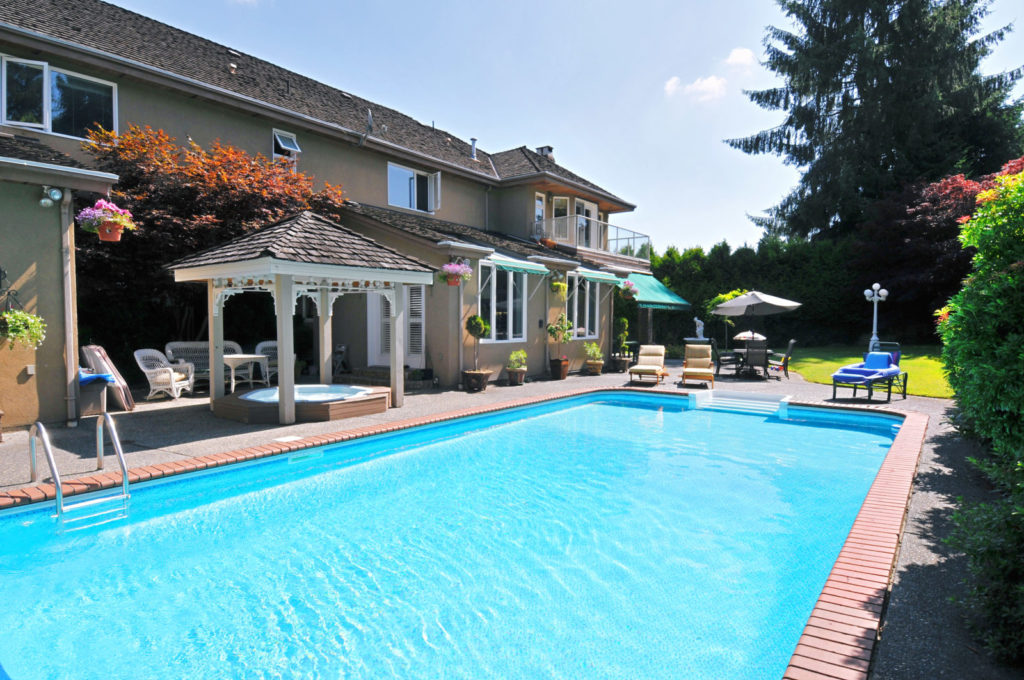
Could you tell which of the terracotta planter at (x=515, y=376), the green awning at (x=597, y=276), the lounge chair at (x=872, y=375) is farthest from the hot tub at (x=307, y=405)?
the lounge chair at (x=872, y=375)

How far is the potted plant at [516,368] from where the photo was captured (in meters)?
17.8

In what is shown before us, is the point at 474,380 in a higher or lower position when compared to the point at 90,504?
higher

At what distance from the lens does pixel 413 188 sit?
872 inches

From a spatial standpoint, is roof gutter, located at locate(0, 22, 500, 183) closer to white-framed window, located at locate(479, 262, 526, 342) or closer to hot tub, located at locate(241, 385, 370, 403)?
white-framed window, located at locate(479, 262, 526, 342)

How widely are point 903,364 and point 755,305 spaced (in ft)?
22.3

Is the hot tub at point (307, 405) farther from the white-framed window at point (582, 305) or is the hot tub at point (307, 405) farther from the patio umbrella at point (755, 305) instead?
→ the patio umbrella at point (755, 305)

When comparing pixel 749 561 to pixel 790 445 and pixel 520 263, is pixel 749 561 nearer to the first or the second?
pixel 790 445

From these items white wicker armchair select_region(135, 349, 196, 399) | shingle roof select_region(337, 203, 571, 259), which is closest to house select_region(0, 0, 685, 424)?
shingle roof select_region(337, 203, 571, 259)

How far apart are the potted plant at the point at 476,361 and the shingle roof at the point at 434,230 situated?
2.66 metres

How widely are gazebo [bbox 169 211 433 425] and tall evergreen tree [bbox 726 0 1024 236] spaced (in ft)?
106

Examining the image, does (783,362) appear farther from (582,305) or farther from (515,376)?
(515,376)

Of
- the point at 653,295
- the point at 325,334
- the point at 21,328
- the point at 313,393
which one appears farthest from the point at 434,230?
the point at 653,295

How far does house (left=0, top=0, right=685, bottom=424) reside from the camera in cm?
1378

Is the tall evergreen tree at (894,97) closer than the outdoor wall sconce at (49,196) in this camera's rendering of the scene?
No
